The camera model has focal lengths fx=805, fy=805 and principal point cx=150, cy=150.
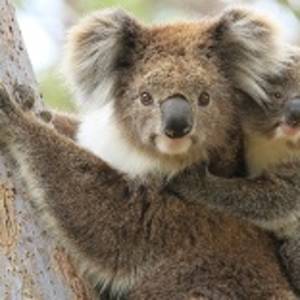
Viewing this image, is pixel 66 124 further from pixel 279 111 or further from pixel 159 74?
pixel 279 111

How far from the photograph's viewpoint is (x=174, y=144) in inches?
151

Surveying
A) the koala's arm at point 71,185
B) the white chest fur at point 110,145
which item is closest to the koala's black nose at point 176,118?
the white chest fur at point 110,145

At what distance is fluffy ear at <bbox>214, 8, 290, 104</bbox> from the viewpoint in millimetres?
4234

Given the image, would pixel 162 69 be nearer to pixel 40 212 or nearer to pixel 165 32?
pixel 165 32

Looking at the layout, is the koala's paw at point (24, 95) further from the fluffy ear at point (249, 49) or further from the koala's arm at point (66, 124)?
the fluffy ear at point (249, 49)

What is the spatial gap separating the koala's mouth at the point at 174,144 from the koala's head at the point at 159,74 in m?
0.01

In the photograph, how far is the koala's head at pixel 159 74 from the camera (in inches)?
157

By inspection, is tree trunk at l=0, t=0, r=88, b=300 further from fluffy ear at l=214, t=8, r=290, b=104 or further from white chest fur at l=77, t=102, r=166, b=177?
fluffy ear at l=214, t=8, r=290, b=104

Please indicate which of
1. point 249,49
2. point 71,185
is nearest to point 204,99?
point 249,49

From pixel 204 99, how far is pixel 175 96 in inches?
7.8

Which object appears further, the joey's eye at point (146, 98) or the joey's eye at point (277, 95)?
the joey's eye at point (277, 95)

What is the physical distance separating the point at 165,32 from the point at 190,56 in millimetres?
231

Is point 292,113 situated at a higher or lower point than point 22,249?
higher

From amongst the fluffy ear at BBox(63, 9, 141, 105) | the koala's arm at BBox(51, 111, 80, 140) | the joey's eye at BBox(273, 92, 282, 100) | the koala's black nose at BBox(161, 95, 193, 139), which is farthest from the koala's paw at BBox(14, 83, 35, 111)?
the joey's eye at BBox(273, 92, 282, 100)
